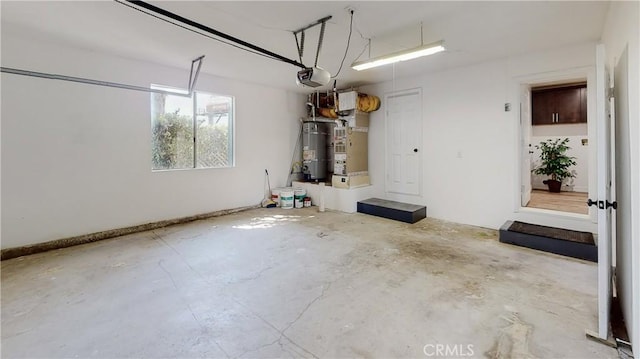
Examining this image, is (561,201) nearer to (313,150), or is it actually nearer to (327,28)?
(313,150)

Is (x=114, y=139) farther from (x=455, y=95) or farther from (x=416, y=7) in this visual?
(x=455, y=95)

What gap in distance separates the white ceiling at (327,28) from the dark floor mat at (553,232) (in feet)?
8.23

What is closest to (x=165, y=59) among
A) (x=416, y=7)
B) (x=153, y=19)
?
(x=153, y=19)

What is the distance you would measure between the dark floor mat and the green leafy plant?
360 cm

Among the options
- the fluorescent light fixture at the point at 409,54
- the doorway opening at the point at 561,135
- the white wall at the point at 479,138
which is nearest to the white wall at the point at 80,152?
the fluorescent light fixture at the point at 409,54

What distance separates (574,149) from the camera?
685 centimetres

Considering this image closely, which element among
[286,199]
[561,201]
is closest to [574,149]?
[561,201]

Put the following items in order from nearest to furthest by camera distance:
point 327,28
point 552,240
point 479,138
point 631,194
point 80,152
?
1. point 631,194
2. point 327,28
3. point 552,240
4. point 80,152
5. point 479,138

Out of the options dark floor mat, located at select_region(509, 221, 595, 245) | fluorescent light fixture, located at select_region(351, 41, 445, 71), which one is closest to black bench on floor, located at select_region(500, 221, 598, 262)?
dark floor mat, located at select_region(509, 221, 595, 245)

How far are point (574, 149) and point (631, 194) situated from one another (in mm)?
6723

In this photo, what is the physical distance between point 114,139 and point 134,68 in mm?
1140

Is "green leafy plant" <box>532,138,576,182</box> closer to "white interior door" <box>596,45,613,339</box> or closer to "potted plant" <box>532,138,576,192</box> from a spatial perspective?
"potted plant" <box>532,138,576,192</box>

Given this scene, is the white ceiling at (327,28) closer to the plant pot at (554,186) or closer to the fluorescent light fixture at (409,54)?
the fluorescent light fixture at (409,54)
